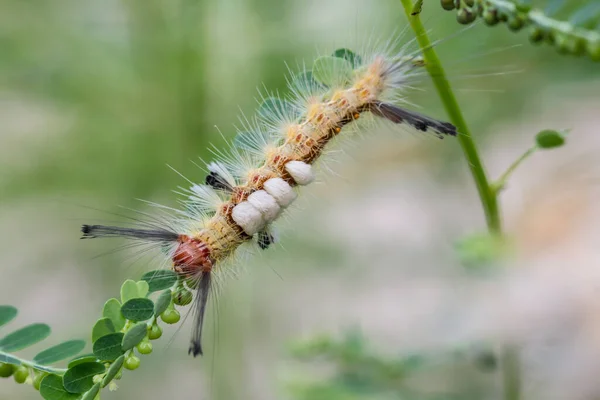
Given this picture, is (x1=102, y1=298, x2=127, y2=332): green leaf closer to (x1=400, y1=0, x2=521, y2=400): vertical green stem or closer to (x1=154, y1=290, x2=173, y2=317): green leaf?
(x1=154, y1=290, x2=173, y2=317): green leaf

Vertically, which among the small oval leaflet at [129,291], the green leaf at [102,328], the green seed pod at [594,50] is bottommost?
the green seed pod at [594,50]

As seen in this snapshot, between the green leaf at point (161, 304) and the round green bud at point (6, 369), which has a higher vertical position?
the round green bud at point (6, 369)

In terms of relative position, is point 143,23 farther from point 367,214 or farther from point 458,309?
point 367,214

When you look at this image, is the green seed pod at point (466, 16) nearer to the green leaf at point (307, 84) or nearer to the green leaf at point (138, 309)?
the green leaf at point (307, 84)

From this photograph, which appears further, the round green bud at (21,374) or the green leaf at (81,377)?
the round green bud at (21,374)

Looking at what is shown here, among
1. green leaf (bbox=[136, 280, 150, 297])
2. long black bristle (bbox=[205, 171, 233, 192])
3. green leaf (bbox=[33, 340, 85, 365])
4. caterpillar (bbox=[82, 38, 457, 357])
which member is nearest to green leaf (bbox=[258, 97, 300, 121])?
caterpillar (bbox=[82, 38, 457, 357])

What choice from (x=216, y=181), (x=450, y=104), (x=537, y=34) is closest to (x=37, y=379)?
(x=216, y=181)

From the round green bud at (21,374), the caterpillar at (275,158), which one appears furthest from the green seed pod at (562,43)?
the round green bud at (21,374)
